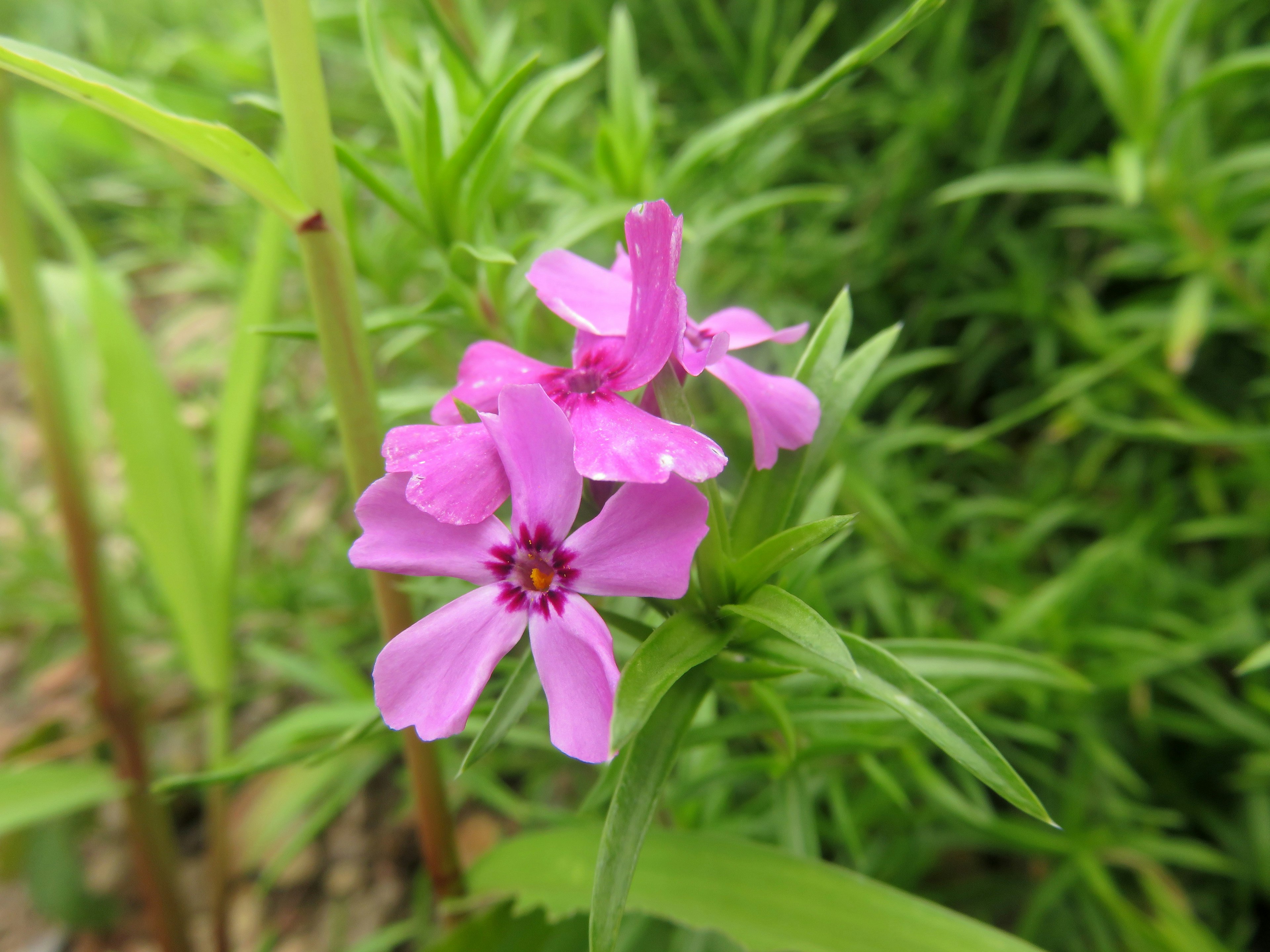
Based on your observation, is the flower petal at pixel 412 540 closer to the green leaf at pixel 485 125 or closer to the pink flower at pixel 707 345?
the pink flower at pixel 707 345

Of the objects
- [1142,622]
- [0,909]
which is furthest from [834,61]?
[0,909]

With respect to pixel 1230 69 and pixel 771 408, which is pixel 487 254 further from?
pixel 1230 69

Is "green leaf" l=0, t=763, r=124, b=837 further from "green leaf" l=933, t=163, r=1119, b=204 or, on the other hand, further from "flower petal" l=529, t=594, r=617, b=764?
"green leaf" l=933, t=163, r=1119, b=204

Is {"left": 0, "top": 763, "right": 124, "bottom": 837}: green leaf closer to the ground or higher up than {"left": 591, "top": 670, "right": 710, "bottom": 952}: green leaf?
higher up

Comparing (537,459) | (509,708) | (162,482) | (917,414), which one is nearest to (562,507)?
(537,459)

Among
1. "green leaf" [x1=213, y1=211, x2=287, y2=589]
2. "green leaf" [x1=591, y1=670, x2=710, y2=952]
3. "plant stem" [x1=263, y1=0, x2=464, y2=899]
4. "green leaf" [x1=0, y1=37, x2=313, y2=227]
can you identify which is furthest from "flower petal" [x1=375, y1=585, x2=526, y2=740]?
"green leaf" [x1=213, y1=211, x2=287, y2=589]

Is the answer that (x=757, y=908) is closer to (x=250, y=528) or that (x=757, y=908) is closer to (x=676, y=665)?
(x=676, y=665)
